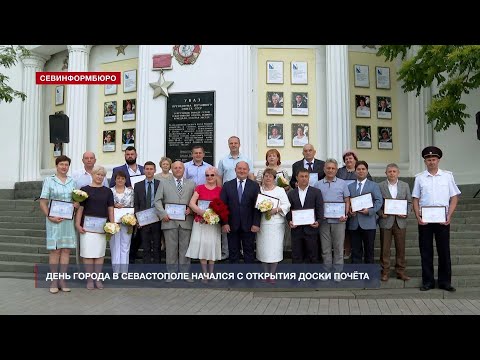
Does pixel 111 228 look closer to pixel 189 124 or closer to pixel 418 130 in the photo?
pixel 189 124

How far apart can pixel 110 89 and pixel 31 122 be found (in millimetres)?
3571

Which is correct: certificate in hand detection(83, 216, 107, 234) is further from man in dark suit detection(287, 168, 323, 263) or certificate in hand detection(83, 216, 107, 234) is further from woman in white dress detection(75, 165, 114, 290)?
man in dark suit detection(287, 168, 323, 263)

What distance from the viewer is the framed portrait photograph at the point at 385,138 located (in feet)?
45.8

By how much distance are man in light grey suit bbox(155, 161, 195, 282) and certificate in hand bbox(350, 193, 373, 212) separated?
2764 millimetres

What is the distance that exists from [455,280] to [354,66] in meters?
7.88

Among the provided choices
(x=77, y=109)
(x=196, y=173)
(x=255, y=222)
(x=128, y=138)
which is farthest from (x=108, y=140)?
(x=255, y=222)

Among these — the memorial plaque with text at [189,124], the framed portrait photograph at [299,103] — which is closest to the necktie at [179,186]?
the memorial plaque with text at [189,124]

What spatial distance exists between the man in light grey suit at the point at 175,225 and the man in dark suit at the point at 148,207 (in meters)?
0.21

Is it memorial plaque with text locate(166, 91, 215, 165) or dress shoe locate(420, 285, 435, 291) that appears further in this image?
memorial plaque with text locate(166, 91, 215, 165)

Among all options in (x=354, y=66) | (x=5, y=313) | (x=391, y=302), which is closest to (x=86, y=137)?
(x=354, y=66)

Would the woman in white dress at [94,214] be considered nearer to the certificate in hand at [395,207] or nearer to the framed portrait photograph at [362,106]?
the certificate in hand at [395,207]

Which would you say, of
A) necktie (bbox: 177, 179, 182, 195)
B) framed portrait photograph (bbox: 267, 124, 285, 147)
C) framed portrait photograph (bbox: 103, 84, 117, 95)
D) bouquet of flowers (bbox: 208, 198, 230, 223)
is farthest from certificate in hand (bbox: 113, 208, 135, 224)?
framed portrait photograph (bbox: 103, 84, 117, 95)

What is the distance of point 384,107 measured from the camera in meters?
14.0

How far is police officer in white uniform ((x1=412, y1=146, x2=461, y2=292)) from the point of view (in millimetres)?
7496
